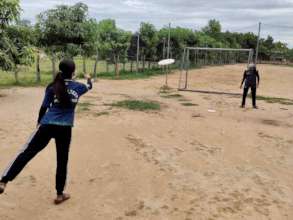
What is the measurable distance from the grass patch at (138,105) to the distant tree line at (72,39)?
3.75 meters

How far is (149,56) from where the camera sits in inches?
1307

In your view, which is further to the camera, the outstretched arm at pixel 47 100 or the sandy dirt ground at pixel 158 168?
the sandy dirt ground at pixel 158 168

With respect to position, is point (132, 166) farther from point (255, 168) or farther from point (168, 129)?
point (168, 129)

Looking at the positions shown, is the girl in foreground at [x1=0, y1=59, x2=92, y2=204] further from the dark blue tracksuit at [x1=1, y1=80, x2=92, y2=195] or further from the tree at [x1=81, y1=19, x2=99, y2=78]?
the tree at [x1=81, y1=19, x2=99, y2=78]

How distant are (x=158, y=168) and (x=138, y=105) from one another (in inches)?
278

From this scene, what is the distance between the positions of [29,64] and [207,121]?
6.96 m

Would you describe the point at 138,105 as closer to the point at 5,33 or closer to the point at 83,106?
the point at 83,106

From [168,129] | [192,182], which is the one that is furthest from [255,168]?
[168,129]

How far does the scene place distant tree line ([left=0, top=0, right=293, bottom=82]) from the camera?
15148 mm

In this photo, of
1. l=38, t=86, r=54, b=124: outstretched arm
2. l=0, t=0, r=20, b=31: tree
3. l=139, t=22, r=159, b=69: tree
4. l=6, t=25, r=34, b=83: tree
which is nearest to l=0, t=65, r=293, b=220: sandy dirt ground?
l=38, t=86, r=54, b=124: outstretched arm

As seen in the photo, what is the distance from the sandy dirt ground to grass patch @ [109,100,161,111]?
826mm

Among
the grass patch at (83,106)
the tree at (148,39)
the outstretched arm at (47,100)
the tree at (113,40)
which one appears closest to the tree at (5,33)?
the grass patch at (83,106)

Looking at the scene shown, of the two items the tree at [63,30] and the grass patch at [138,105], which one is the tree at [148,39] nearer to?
the tree at [63,30]

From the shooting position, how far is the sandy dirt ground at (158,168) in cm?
532
